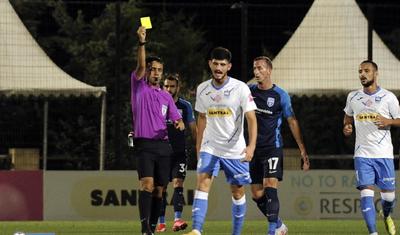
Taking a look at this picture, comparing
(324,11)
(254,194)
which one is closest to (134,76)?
(254,194)

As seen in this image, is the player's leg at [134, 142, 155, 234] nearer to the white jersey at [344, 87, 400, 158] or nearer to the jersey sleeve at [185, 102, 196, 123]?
the white jersey at [344, 87, 400, 158]

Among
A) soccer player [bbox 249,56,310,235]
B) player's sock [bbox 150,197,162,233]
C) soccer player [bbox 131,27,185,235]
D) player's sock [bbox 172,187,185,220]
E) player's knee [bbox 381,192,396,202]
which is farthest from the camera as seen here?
player's sock [bbox 172,187,185,220]

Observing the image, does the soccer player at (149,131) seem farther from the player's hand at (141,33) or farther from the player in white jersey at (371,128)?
the player in white jersey at (371,128)

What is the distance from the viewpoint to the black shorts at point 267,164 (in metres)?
17.0

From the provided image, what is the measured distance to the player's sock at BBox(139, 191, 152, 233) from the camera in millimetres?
16125

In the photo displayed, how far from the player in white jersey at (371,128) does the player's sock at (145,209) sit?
281 centimetres

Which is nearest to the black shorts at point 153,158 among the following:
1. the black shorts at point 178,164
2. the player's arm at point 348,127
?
the player's arm at point 348,127

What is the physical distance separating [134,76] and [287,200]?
9127 millimetres

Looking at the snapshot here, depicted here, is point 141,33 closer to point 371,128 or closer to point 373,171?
point 371,128

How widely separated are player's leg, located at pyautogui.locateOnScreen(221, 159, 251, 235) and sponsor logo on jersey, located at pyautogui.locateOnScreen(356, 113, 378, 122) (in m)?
2.30

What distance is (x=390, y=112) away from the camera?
17.2m

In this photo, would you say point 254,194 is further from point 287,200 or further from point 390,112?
point 287,200

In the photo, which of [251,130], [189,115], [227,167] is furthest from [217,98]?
[189,115]

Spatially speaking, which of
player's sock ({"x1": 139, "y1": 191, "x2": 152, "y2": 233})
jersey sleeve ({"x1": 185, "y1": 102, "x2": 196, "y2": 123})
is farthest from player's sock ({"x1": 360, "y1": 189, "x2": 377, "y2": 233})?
jersey sleeve ({"x1": 185, "y1": 102, "x2": 196, "y2": 123})
